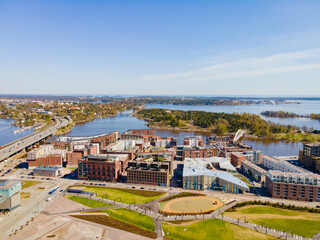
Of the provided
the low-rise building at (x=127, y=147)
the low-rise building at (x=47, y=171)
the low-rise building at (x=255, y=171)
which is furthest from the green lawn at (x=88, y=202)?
the low-rise building at (x=255, y=171)

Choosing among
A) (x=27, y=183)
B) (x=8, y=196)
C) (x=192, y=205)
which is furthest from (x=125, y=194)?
(x=27, y=183)

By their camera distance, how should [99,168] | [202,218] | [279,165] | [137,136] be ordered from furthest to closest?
[137,136] < [279,165] < [99,168] < [202,218]

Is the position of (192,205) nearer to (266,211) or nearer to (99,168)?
(266,211)

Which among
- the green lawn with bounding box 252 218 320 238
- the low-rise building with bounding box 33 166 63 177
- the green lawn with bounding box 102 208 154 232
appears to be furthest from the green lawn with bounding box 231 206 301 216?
the low-rise building with bounding box 33 166 63 177

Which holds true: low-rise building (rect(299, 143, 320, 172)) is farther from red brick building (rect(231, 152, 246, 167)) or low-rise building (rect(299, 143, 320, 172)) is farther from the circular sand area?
the circular sand area

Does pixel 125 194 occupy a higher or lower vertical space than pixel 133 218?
higher

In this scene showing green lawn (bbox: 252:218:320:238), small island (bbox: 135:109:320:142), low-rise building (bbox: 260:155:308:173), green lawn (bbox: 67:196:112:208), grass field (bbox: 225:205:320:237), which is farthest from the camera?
small island (bbox: 135:109:320:142)
